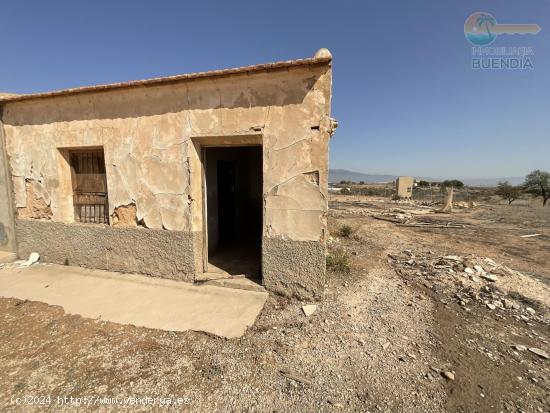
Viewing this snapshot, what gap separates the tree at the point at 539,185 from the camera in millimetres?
22188

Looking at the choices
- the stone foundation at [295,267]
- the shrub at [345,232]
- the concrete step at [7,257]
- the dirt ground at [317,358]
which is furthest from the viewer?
the shrub at [345,232]

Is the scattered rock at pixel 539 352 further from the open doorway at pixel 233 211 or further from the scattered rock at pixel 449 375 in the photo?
the open doorway at pixel 233 211

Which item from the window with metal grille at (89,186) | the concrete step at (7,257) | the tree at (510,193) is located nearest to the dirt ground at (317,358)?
the window with metal grille at (89,186)

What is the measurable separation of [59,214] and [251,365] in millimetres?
4769

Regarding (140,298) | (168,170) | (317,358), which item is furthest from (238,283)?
(168,170)

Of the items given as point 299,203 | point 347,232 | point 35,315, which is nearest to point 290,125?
point 299,203

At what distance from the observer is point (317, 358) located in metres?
2.44

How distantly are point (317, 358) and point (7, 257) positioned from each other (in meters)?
6.46

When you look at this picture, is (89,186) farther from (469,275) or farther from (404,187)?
(404,187)

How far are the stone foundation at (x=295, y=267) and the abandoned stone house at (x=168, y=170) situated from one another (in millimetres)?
15

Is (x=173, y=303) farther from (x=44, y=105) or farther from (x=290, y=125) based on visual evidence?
(x=44, y=105)

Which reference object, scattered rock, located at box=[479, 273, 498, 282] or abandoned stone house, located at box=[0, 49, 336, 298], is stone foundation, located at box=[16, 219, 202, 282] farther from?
scattered rock, located at box=[479, 273, 498, 282]

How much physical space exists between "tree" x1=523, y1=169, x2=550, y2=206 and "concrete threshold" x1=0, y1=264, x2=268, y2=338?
30917mm

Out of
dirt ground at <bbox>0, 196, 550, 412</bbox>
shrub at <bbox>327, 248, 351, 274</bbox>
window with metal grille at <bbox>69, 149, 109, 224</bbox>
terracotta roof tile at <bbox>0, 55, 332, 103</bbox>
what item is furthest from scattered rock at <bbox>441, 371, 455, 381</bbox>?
window with metal grille at <bbox>69, 149, 109, 224</bbox>
